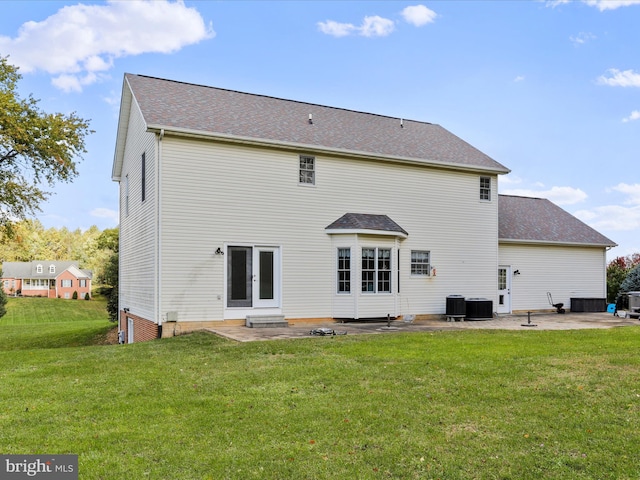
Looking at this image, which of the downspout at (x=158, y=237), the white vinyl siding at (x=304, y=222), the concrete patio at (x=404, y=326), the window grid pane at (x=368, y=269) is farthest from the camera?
the window grid pane at (x=368, y=269)

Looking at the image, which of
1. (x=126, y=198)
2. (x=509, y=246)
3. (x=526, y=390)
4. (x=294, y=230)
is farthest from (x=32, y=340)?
(x=526, y=390)

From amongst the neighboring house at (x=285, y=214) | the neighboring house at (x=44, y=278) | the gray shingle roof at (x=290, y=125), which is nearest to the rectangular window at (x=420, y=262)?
the neighboring house at (x=285, y=214)

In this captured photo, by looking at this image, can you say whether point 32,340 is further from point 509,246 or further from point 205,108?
point 509,246

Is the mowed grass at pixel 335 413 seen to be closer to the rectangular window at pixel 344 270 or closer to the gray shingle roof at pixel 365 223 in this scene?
the rectangular window at pixel 344 270

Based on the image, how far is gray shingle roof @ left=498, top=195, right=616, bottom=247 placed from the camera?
67.4ft

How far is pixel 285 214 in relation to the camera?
15477mm

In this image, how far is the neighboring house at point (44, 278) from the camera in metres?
67.7

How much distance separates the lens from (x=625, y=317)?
18172 mm

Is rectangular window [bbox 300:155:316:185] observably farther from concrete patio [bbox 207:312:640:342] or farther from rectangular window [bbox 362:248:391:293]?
concrete patio [bbox 207:312:640:342]

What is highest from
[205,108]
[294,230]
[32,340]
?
[205,108]

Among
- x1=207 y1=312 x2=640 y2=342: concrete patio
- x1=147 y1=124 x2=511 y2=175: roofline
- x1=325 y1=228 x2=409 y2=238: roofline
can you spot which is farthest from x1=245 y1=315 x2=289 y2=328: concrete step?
x1=147 y1=124 x2=511 y2=175: roofline

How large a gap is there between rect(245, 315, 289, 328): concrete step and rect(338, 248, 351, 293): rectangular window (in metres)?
2.27

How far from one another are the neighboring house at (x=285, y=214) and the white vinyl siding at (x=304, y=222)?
4 centimetres

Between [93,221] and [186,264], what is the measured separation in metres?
88.4
